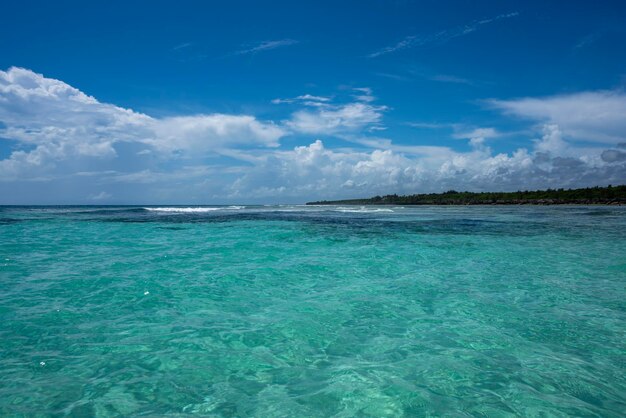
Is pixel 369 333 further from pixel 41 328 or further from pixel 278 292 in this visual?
pixel 41 328

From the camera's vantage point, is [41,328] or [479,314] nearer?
[41,328]

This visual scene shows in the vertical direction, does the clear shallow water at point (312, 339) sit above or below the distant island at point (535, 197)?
below

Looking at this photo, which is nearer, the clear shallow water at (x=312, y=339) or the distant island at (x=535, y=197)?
the clear shallow water at (x=312, y=339)

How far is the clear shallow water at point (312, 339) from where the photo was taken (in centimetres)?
359

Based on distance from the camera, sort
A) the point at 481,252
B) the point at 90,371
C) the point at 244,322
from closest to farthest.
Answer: the point at 90,371
the point at 244,322
the point at 481,252

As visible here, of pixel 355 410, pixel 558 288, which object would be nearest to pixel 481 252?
pixel 558 288

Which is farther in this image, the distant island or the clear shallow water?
the distant island

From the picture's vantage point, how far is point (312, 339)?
204 inches

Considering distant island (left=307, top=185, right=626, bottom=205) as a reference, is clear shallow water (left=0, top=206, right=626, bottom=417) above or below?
below

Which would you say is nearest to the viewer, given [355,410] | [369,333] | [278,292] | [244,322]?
[355,410]

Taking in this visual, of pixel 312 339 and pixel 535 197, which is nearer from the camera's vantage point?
pixel 312 339

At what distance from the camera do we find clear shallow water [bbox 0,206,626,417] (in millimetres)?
3586

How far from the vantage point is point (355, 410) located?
135 inches

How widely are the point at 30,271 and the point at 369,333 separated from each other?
9.57 m
